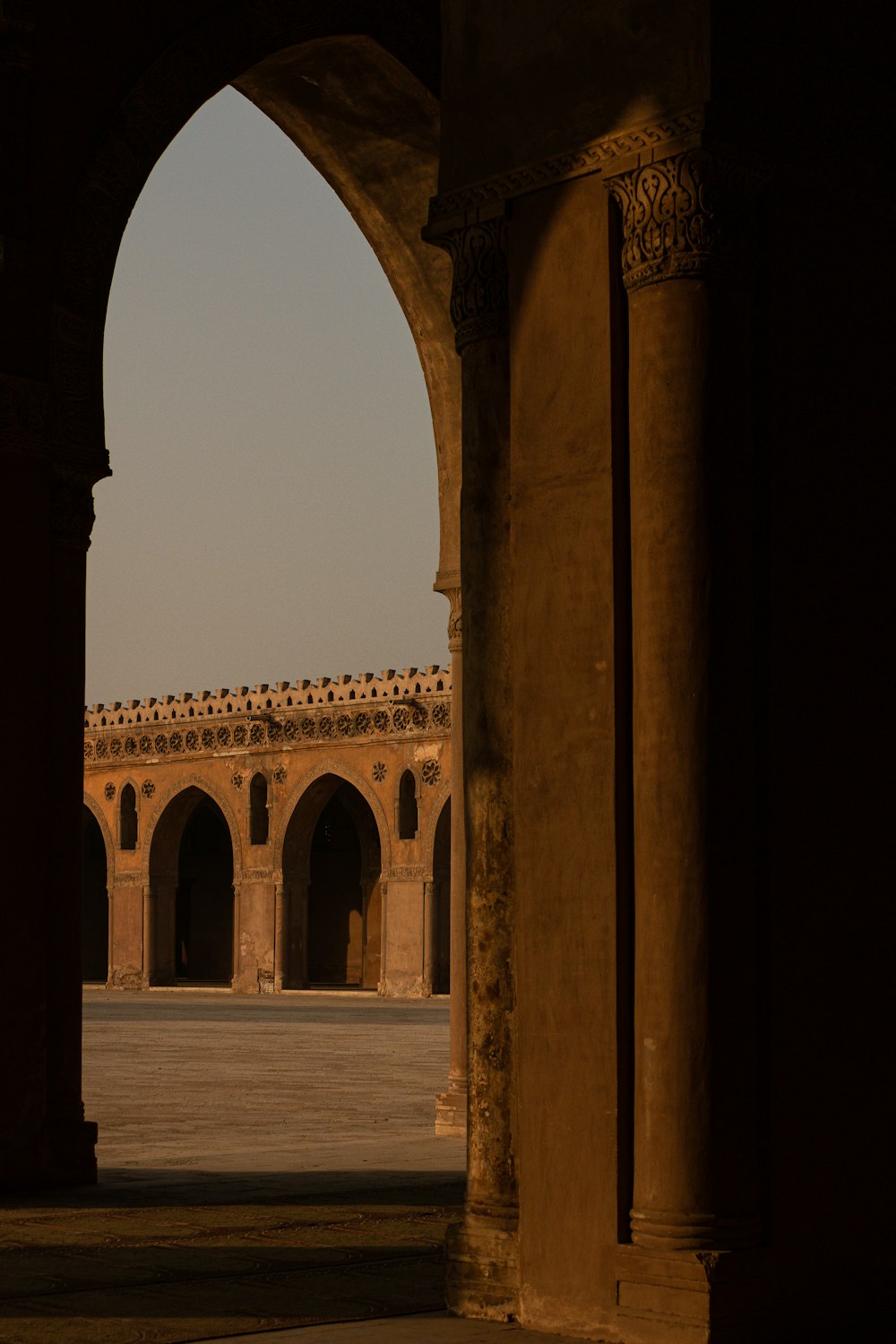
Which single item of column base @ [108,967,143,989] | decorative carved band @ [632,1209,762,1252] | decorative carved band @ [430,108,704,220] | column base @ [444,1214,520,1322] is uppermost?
decorative carved band @ [430,108,704,220]

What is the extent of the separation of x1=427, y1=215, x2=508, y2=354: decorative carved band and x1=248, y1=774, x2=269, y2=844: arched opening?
102 feet

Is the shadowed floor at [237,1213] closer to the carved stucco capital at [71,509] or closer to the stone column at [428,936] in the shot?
the carved stucco capital at [71,509]

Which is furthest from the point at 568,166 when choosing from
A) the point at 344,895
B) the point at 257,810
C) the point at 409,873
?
the point at 344,895

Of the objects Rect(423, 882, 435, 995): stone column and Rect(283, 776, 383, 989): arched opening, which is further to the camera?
Rect(283, 776, 383, 989): arched opening

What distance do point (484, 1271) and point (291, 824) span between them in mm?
30589

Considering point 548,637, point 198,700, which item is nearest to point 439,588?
point 548,637

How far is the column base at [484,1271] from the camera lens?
184 inches

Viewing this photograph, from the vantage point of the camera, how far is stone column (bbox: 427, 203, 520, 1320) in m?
4.77

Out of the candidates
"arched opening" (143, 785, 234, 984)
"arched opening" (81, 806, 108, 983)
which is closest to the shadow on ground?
"arched opening" (143, 785, 234, 984)

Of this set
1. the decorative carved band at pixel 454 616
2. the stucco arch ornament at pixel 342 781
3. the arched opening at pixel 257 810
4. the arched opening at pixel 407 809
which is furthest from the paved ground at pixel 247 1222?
the arched opening at pixel 257 810

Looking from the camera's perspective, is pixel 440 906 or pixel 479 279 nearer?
pixel 479 279

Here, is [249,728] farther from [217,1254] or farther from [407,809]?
[217,1254]

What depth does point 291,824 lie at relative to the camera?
35.2 meters

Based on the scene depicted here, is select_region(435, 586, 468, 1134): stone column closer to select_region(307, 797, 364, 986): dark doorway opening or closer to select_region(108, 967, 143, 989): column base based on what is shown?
select_region(108, 967, 143, 989): column base
